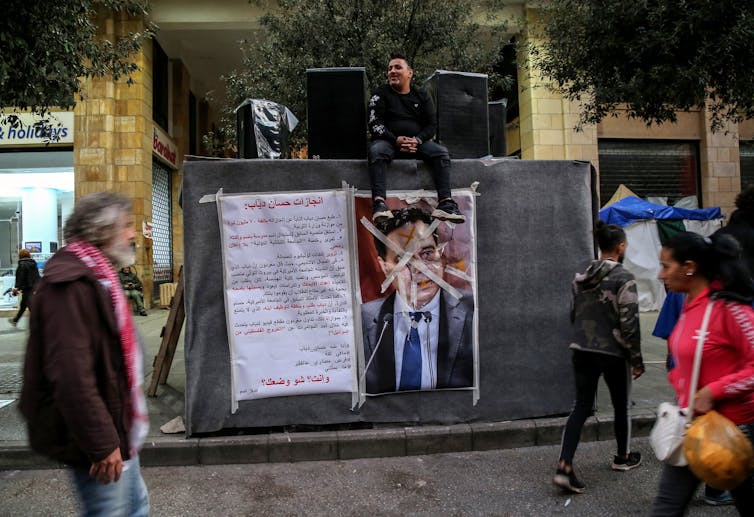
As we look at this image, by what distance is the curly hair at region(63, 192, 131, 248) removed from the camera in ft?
7.00

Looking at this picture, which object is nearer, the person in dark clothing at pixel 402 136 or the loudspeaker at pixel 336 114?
the person in dark clothing at pixel 402 136

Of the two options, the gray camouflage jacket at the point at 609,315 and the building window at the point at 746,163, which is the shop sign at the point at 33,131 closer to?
the gray camouflage jacket at the point at 609,315

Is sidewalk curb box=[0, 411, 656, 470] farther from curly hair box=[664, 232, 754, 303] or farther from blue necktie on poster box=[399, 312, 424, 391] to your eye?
curly hair box=[664, 232, 754, 303]

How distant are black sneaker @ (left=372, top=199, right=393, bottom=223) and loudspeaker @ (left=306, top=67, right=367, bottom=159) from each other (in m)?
0.67

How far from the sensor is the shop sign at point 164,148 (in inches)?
610

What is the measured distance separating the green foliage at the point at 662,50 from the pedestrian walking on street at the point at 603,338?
459 cm

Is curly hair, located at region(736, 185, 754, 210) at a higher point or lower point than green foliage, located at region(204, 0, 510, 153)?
lower

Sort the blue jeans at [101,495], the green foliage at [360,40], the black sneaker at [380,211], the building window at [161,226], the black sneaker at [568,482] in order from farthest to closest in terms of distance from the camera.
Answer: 1. the building window at [161,226]
2. the green foliage at [360,40]
3. the black sneaker at [380,211]
4. the black sneaker at [568,482]
5. the blue jeans at [101,495]

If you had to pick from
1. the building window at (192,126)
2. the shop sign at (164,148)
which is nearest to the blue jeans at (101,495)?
the shop sign at (164,148)

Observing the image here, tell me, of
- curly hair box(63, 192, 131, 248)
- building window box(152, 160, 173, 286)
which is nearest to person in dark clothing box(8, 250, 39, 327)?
building window box(152, 160, 173, 286)

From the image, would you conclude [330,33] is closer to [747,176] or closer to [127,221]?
[127,221]

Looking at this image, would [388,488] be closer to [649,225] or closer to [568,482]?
[568,482]

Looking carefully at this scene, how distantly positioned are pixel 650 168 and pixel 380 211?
43.3 ft

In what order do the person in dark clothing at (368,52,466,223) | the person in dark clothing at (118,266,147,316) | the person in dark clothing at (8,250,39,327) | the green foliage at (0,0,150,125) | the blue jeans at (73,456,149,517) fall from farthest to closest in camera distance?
the person in dark clothing at (118,266,147,316), the person in dark clothing at (8,250,39,327), the green foliage at (0,0,150,125), the person in dark clothing at (368,52,466,223), the blue jeans at (73,456,149,517)
